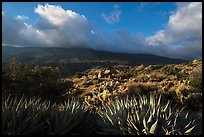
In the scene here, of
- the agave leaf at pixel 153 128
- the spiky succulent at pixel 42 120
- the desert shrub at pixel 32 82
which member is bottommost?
the desert shrub at pixel 32 82

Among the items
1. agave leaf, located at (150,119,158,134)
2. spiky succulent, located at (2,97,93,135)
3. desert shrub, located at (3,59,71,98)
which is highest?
agave leaf, located at (150,119,158,134)

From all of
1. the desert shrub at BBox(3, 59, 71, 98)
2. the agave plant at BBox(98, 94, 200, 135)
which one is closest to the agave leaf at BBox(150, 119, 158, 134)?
the agave plant at BBox(98, 94, 200, 135)

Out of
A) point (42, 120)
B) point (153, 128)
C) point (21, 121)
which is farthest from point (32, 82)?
point (153, 128)

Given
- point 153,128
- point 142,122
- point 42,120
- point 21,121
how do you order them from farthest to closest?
point 42,120 < point 142,122 < point 21,121 < point 153,128

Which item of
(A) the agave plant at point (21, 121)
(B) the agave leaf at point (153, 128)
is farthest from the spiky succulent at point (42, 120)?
(B) the agave leaf at point (153, 128)

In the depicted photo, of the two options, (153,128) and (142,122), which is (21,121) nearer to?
(142,122)

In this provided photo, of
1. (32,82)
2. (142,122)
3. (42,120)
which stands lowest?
(32,82)

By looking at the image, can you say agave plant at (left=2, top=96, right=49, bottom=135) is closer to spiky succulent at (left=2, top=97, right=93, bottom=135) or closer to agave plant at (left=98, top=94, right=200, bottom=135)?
spiky succulent at (left=2, top=97, right=93, bottom=135)

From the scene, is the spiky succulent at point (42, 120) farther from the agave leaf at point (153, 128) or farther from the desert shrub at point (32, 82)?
the desert shrub at point (32, 82)

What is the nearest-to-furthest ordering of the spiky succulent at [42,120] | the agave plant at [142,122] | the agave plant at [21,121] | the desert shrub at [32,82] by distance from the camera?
the agave plant at [21,121]
the spiky succulent at [42,120]
the agave plant at [142,122]
the desert shrub at [32,82]

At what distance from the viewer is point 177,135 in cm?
645

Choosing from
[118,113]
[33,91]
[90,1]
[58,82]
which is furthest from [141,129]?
[58,82]

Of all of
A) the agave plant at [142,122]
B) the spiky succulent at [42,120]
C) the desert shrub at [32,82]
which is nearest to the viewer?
the spiky succulent at [42,120]

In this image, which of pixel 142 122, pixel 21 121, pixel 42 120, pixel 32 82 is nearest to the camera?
pixel 21 121
